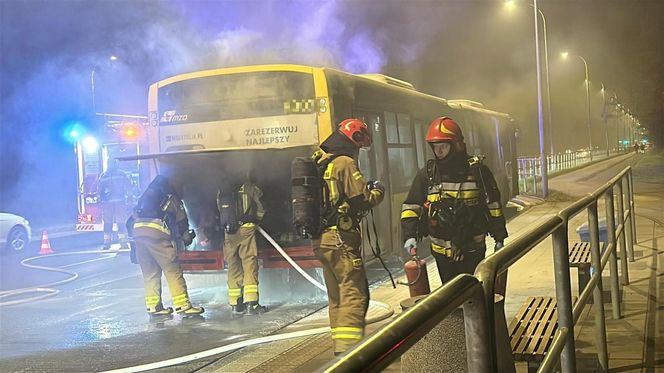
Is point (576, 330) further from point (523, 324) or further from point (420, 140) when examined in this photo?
point (420, 140)

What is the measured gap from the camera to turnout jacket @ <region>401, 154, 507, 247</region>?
14.8ft

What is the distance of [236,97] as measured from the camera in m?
7.90

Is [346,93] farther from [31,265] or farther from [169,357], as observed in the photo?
[31,265]

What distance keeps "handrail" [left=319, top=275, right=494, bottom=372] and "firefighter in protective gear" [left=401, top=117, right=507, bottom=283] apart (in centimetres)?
281

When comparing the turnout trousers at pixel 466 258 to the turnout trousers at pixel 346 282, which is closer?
the turnout trousers at pixel 466 258

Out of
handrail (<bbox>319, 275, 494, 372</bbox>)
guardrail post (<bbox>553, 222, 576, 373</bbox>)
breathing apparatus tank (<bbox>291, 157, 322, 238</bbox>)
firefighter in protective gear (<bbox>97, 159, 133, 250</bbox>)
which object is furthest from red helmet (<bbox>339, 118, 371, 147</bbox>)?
firefighter in protective gear (<bbox>97, 159, 133, 250</bbox>)

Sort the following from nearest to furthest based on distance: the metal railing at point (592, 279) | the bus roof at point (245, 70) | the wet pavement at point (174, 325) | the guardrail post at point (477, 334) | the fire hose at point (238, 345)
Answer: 1. the guardrail post at point (477, 334)
2. the metal railing at point (592, 279)
3. the fire hose at point (238, 345)
4. the wet pavement at point (174, 325)
5. the bus roof at point (245, 70)

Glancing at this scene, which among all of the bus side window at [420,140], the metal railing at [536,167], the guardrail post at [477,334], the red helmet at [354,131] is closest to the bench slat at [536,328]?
the guardrail post at [477,334]

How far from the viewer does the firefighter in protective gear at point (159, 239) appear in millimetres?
6812

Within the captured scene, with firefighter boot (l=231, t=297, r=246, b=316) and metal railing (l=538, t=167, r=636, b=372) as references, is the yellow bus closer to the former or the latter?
firefighter boot (l=231, t=297, r=246, b=316)

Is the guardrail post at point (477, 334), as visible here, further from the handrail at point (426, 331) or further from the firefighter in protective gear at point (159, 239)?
the firefighter in protective gear at point (159, 239)

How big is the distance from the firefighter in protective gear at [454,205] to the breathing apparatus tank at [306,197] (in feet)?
2.10

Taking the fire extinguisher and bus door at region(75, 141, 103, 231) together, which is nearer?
the fire extinguisher

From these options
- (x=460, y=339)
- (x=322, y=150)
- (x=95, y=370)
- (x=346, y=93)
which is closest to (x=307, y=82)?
(x=346, y=93)
